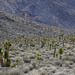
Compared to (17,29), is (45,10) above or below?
above

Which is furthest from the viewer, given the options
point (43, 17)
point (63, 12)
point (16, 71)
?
point (63, 12)

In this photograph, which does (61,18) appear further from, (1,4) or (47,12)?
(1,4)

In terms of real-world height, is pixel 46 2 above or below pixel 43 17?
above

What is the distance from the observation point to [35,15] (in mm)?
166500

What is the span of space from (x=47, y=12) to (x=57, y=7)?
790 inches

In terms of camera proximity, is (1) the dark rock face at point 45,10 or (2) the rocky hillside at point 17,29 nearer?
(2) the rocky hillside at point 17,29

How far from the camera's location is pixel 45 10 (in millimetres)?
171500

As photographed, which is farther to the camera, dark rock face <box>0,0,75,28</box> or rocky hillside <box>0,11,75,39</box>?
dark rock face <box>0,0,75,28</box>

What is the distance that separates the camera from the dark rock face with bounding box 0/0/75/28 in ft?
516

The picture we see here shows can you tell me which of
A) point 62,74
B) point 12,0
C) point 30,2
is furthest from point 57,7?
point 62,74

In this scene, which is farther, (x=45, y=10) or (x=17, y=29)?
(x=45, y=10)

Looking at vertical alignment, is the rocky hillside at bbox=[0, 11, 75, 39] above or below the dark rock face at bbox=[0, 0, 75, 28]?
below

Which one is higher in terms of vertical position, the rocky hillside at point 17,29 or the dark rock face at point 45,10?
the dark rock face at point 45,10

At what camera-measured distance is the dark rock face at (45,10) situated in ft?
516
